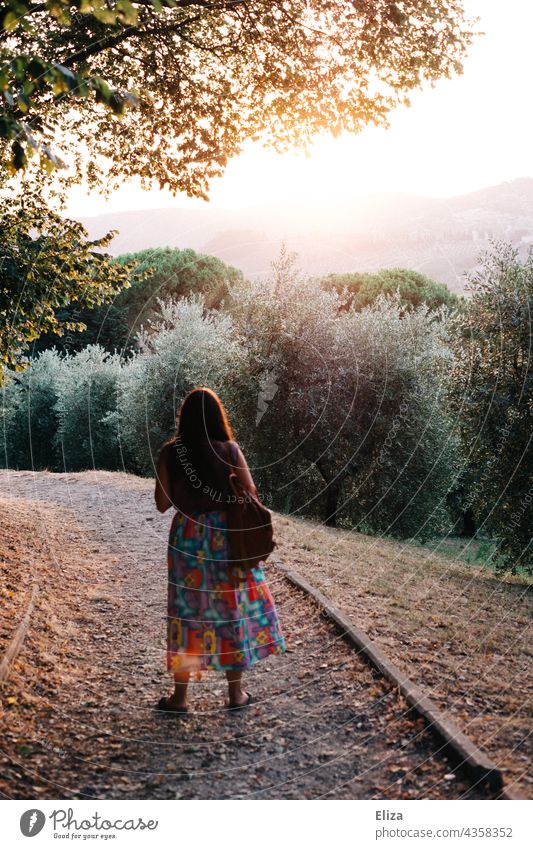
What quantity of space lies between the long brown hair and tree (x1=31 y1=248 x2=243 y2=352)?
33.7m

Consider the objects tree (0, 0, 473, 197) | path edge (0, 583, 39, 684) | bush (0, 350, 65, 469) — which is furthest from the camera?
bush (0, 350, 65, 469)

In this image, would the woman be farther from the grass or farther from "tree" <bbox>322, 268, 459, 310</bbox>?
"tree" <bbox>322, 268, 459, 310</bbox>

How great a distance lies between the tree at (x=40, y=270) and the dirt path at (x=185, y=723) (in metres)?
4.00

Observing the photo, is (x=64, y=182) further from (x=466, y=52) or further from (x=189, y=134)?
(x=466, y=52)

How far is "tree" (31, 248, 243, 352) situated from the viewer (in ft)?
Result: 136

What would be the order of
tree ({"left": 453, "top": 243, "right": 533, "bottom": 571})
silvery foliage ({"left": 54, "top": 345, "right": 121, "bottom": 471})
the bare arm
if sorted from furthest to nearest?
silvery foliage ({"left": 54, "top": 345, "right": 121, "bottom": 471}) → tree ({"left": 453, "top": 243, "right": 533, "bottom": 571}) → the bare arm

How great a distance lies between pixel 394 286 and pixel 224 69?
28.2 meters

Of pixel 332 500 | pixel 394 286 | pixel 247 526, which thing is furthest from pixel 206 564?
pixel 394 286

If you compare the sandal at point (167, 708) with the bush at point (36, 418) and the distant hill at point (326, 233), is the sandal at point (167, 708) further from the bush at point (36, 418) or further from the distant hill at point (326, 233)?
the bush at point (36, 418)

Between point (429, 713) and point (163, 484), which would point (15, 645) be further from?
point (429, 713)

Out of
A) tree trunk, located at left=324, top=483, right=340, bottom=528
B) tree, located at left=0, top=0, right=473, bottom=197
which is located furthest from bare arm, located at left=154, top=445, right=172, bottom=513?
tree trunk, located at left=324, top=483, right=340, bottom=528

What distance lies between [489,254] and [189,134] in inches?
286
